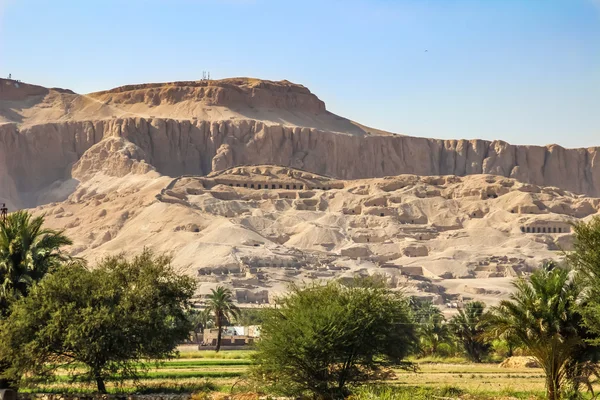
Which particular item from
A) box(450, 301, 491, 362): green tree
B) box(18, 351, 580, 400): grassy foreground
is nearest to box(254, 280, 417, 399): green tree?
box(18, 351, 580, 400): grassy foreground

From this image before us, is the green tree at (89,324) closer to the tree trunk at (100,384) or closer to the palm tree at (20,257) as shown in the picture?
the tree trunk at (100,384)

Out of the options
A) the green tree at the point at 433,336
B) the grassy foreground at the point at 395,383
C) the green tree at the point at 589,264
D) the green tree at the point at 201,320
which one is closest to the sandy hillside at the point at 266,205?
the green tree at the point at 201,320

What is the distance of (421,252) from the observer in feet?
413

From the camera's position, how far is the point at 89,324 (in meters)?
31.7

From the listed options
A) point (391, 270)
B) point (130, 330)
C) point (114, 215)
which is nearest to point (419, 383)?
point (130, 330)

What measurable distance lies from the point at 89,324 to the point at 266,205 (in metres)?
110

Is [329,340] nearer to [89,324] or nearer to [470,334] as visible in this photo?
[89,324]

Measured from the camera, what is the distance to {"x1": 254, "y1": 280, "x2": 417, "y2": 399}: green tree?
3025 centimetres

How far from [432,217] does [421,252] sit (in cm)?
2076

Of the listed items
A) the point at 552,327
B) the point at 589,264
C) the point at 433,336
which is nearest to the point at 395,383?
the point at 552,327

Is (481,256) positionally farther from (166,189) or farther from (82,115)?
(82,115)

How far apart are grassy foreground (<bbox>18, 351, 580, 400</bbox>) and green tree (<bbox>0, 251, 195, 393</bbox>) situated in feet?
3.85

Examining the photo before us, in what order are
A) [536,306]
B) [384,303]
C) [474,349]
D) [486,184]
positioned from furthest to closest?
1. [486,184]
2. [474,349]
3. [384,303]
4. [536,306]

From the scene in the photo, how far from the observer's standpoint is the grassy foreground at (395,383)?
30.8m
